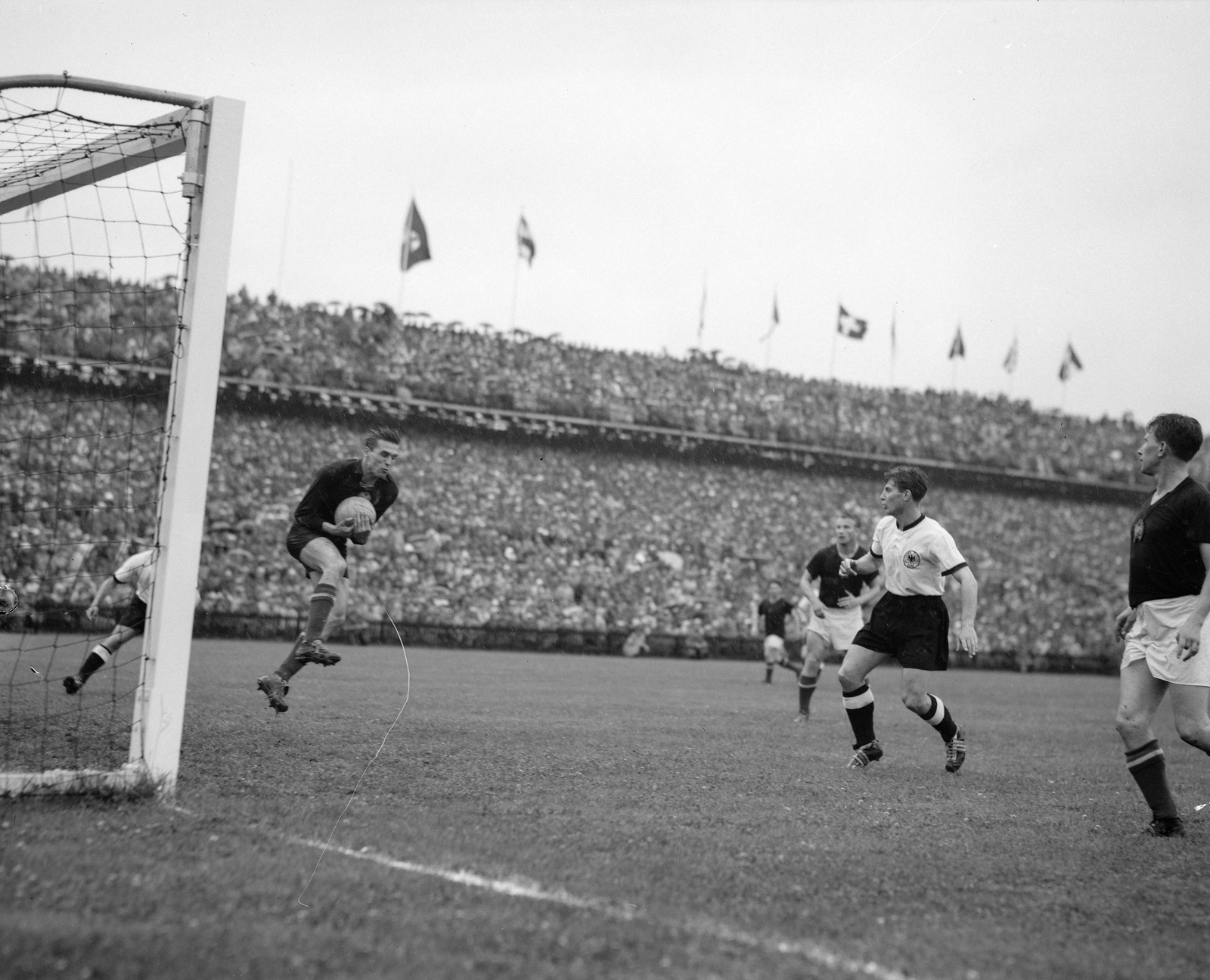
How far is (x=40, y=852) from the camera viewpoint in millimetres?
3955

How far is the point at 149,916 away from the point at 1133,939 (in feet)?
10.3

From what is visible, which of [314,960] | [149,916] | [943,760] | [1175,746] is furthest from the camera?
[1175,746]

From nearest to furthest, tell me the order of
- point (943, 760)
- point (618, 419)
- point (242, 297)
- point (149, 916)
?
point (149, 916) → point (943, 760) → point (242, 297) → point (618, 419)

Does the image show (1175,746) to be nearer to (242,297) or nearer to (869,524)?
(869,524)

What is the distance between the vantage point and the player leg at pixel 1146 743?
5.76 m

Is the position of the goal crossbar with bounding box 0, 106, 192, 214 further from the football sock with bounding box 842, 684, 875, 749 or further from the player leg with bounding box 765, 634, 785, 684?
the player leg with bounding box 765, 634, 785, 684

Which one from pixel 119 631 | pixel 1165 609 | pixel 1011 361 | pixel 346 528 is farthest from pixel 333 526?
pixel 1011 361

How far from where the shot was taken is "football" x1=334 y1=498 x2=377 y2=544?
7316mm

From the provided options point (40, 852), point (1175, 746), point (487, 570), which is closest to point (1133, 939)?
point (40, 852)

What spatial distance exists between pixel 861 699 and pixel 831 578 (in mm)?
4250

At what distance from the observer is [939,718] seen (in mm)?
7711

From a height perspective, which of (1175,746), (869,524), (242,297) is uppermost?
(242,297)

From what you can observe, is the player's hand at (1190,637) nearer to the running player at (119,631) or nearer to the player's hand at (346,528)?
the player's hand at (346,528)

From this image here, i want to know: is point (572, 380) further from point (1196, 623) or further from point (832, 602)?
point (1196, 623)
